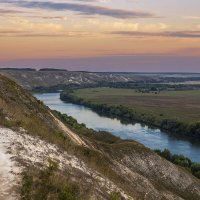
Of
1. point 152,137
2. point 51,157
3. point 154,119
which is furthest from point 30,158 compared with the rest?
point 154,119

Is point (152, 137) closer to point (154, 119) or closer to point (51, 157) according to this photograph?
point (154, 119)

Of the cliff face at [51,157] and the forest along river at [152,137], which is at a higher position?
the cliff face at [51,157]

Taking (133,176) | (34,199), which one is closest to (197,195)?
(133,176)

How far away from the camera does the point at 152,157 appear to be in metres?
38.4

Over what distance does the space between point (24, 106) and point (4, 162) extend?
16319 millimetres

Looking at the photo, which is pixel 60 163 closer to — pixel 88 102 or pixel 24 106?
pixel 24 106

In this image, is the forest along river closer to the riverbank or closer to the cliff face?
the riverbank

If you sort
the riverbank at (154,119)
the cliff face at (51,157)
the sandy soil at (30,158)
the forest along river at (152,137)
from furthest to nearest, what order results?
the riverbank at (154,119) → the forest along river at (152,137) → the cliff face at (51,157) → the sandy soil at (30,158)

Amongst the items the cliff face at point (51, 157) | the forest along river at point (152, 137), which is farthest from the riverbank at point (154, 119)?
the cliff face at point (51, 157)

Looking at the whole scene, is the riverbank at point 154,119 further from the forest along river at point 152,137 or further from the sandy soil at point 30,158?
the sandy soil at point 30,158

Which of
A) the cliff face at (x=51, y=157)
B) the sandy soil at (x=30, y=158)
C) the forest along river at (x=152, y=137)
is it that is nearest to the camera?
the sandy soil at (x=30, y=158)

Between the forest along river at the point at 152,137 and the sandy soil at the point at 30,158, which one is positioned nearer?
the sandy soil at the point at 30,158

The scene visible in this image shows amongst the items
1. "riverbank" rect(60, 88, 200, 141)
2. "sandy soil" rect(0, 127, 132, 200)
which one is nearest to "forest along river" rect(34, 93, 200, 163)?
"riverbank" rect(60, 88, 200, 141)

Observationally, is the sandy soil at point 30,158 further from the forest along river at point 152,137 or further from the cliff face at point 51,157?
the forest along river at point 152,137
